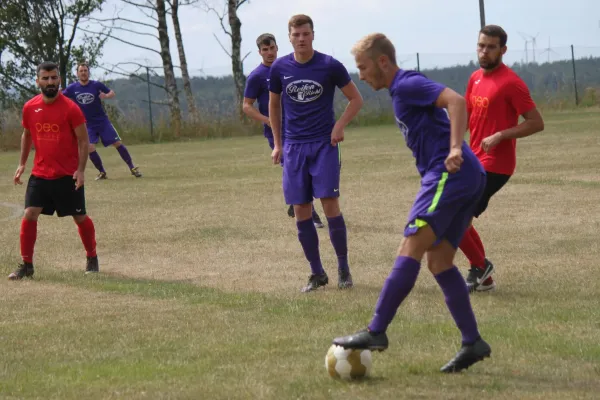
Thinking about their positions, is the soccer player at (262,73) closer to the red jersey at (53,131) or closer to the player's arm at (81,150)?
the player's arm at (81,150)

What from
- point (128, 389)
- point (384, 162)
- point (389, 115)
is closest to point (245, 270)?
point (128, 389)

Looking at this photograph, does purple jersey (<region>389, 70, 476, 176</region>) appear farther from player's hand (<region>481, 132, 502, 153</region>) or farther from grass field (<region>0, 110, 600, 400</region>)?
player's hand (<region>481, 132, 502, 153</region>)

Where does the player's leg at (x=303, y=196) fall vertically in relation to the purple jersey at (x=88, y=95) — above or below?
below

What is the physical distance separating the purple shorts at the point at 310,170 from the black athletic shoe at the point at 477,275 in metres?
1.22

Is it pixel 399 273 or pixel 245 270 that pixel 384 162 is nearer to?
pixel 245 270

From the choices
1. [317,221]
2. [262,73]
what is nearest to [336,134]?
[262,73]

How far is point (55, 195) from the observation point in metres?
9.65

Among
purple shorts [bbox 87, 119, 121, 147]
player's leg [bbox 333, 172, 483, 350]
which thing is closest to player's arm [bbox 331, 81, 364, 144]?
player's leg [bbox 333, 172, 483, 350]

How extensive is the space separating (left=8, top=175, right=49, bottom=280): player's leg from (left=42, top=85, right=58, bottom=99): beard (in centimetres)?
75

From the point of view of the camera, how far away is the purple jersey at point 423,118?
18.1 feet

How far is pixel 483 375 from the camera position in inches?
213

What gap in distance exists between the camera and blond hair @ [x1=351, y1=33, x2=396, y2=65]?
5.55 metres

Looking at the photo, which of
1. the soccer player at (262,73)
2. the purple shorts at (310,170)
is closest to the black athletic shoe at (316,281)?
the purple shorts at (310,170)

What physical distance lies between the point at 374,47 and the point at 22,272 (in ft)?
16.9
